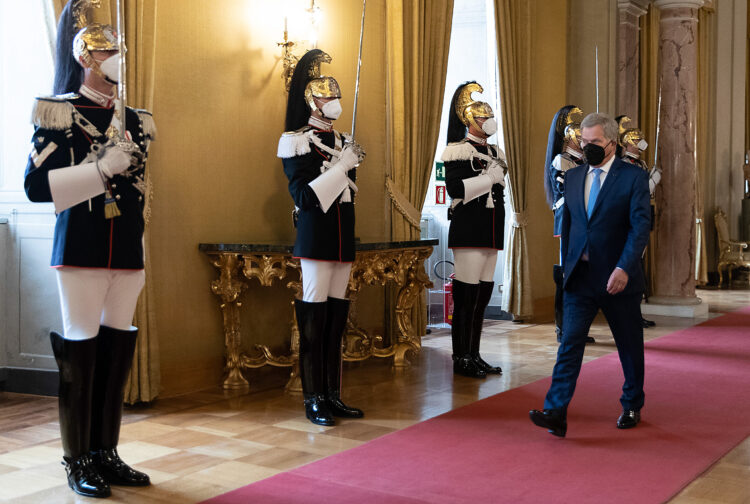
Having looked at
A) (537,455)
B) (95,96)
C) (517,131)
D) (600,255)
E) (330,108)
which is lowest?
(537,455)

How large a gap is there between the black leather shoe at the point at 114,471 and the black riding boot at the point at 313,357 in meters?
1.17

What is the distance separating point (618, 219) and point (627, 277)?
29 centimetres

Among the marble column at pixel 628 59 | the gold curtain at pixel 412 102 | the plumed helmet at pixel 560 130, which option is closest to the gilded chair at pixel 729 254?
the marble column at pixel 628 59

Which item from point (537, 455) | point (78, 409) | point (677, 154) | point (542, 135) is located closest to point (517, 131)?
point (542, 135)

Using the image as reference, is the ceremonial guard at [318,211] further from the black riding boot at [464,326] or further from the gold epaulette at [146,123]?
the black riding boot at [464,326]

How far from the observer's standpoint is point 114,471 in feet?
10.7

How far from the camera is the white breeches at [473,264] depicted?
5.54 m

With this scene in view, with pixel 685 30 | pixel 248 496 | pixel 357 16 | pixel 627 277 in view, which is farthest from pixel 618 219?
pixel 685 30

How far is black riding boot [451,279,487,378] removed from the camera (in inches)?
220

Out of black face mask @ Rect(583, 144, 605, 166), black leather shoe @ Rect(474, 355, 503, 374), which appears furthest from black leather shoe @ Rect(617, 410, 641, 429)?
black leather shoe @ Rect(474, 355, 503, 374)

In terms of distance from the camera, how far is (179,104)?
488cm

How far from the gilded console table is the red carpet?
3.55ft

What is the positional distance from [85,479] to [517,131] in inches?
239

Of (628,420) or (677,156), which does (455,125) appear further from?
(677,156)
